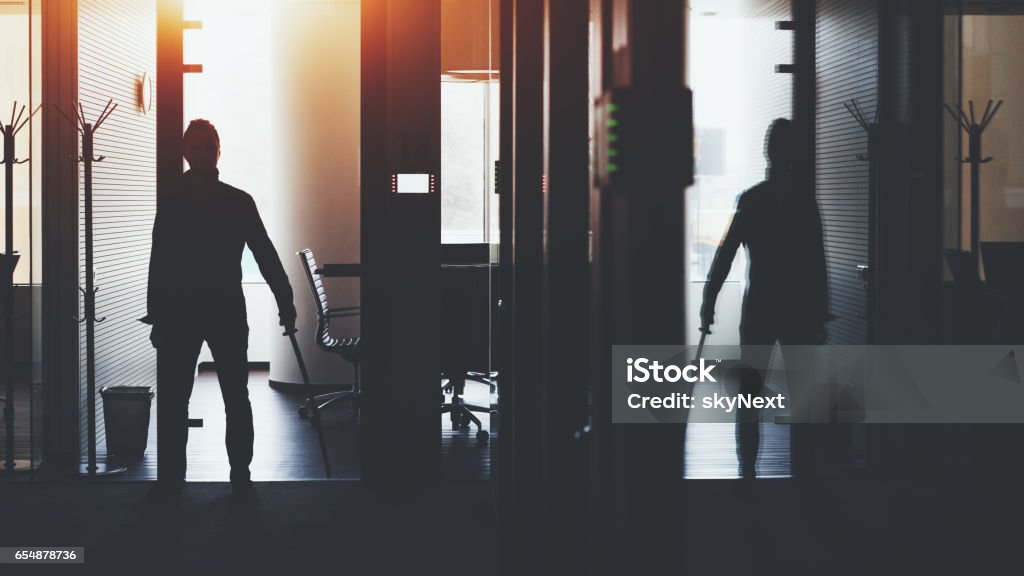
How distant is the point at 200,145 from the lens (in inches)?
153

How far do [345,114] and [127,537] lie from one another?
3.66 meters

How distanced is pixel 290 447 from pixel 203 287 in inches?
54.3

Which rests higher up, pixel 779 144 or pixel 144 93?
pixel 144 93

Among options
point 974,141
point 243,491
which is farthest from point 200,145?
point 974,141

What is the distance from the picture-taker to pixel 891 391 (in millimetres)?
4457

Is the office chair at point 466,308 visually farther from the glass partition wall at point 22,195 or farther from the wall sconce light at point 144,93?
the glass partition wall at point 22,195

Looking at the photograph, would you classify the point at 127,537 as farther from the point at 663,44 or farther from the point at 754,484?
the point at 663,44

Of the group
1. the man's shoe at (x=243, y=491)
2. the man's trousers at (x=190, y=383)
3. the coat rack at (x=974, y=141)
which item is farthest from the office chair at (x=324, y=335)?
the coat rack at (x=974, y=141)

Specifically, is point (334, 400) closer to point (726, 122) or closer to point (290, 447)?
point (290, 447)

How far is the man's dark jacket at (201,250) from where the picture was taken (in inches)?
154

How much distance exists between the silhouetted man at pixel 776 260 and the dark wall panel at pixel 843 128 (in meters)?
0.25

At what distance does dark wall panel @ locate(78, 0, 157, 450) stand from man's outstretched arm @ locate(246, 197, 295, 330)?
0.99 metres

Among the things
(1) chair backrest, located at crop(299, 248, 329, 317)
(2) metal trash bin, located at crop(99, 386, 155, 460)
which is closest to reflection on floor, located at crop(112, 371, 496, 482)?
(2) metal trash bin, located at crop(99, 386, 155, 460)

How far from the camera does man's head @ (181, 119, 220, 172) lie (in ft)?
12.8
